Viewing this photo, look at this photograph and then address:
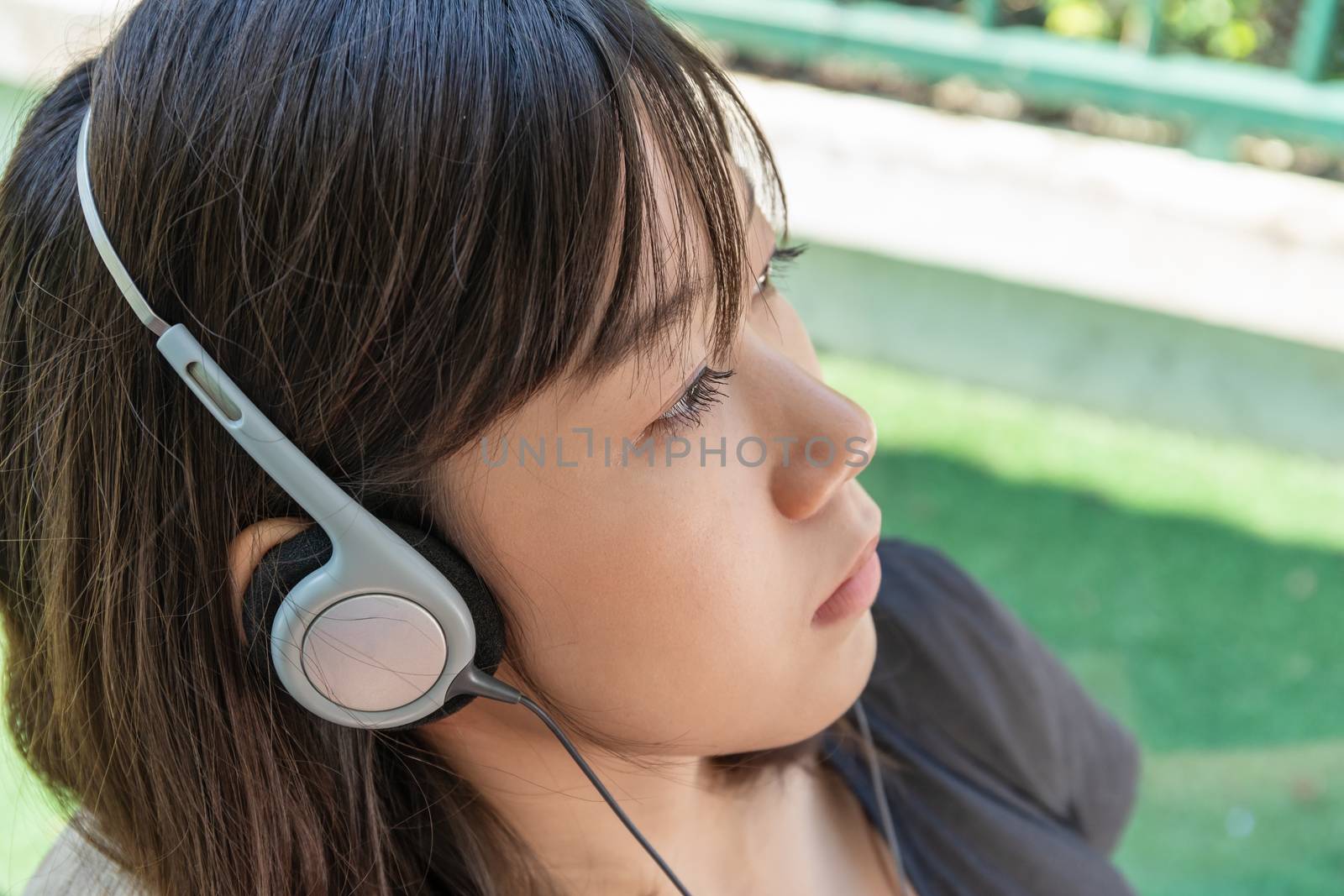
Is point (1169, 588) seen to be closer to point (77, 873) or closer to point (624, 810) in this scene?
point (624, 810)

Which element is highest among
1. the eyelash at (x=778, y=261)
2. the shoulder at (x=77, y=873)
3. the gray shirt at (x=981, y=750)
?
the eyelash at (x=778, y=261)

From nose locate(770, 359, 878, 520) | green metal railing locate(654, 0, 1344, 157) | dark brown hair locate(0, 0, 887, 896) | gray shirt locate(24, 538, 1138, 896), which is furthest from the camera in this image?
green metal railing locate(654, 0, 1344, 157)

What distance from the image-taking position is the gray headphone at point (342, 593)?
2.44 feet

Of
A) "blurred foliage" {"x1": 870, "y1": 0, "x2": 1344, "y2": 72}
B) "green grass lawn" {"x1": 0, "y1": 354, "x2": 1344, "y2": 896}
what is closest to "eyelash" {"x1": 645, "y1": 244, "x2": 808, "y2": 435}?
"green grass lawn" {"x1": 0, "y1": 354, "x2": 1344, "y2": 896}

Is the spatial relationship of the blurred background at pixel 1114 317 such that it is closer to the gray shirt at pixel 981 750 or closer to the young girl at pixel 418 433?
the gray shirt at pixel 981 750

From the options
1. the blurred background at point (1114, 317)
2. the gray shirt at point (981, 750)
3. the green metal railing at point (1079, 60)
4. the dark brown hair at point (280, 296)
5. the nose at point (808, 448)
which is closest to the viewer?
the dark brown hair at point (280, 296)

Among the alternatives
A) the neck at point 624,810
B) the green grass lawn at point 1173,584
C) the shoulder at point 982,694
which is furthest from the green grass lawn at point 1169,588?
the neck at point 624,810

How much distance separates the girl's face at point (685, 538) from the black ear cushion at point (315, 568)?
0.07 ft

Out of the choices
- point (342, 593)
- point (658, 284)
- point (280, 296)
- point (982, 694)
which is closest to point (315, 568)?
point (342, 593)

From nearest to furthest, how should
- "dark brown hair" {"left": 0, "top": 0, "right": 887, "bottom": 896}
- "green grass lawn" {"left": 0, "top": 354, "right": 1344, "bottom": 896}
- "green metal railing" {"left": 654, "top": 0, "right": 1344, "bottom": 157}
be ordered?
"dark brown hair" {"left": 0, "top": 0, "right": 887, "bottom": 896} → "green grass lawn" {"left": 0, "top": 354, "right": 1344, "bottom": 896} → "green metal railing" {"left": 654, "top": 0, "right": 1344, "bottom": 157}

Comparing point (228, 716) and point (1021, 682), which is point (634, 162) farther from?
point (1021, 682)

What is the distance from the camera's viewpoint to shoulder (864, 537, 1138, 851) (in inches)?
48.9

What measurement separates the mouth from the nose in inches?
3.3

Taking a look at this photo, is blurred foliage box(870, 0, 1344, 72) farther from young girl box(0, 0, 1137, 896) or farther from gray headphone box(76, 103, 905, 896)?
gray headphone box(76, 103, 905, 896)
